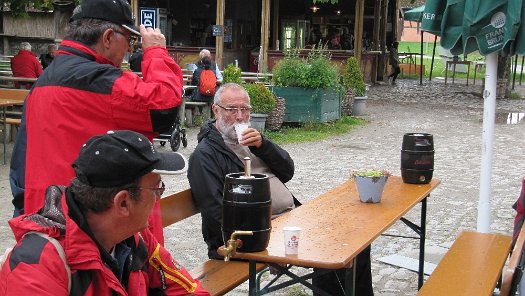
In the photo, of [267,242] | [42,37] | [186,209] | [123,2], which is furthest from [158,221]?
[42,37]

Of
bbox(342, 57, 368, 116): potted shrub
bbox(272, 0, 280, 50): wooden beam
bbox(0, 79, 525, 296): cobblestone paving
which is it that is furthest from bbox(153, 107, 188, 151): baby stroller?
bbox(272, 0, 280, 50): wooden beam

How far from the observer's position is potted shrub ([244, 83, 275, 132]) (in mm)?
13953

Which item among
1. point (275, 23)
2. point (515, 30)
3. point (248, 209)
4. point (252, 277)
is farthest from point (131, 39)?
point (275, 23)

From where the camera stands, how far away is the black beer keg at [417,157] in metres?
5.34

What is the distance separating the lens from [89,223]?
235cm

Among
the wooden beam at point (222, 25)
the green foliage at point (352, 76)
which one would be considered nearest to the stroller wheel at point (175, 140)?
the green foliage at point (352, 76)

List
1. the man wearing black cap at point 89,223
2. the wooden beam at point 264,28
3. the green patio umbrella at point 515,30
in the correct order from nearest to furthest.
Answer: the man wearing black cap at point 89,223 → the green patio umbrella at point 515,30 → the wooden beam at point 264,28

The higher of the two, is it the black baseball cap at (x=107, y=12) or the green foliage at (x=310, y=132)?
the black baseball cap at (x=107, y=12)

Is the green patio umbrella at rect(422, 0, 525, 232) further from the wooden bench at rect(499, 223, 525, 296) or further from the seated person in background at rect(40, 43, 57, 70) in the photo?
the seated person in background at rect(40, 43, 57, 70)

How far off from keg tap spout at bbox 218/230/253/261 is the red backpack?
1139cm

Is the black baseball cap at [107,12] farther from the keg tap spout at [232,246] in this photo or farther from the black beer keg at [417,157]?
the black beer keg at [417,157]

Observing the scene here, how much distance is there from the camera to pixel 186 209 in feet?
15.2

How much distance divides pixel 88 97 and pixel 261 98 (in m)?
11.0

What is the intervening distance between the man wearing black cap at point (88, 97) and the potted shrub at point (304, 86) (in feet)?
39.3
